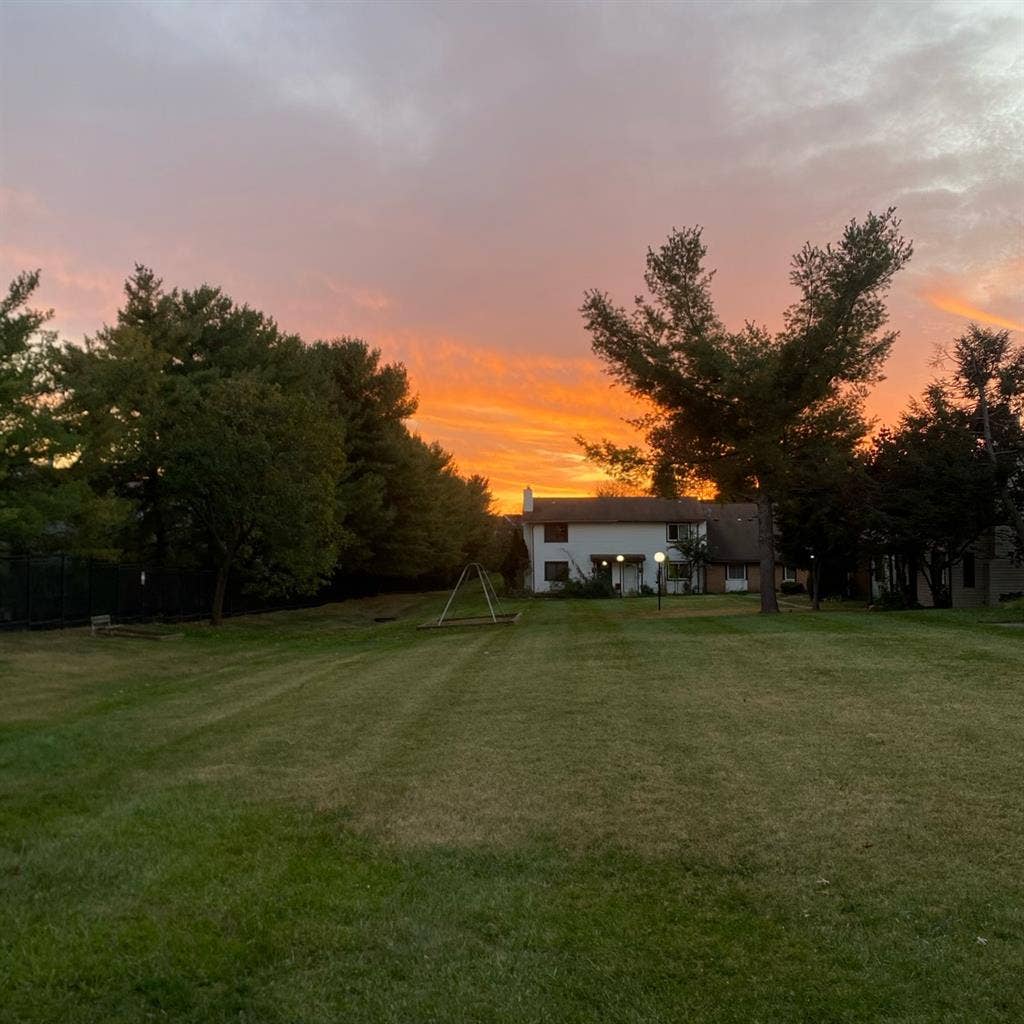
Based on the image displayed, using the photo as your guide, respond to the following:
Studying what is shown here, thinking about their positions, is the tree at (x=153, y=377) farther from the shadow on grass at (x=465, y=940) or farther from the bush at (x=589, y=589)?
the shadow on grass at (x=465, y=940)

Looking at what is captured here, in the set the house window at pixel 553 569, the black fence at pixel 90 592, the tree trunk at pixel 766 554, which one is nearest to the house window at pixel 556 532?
the house window at pixel 553 569

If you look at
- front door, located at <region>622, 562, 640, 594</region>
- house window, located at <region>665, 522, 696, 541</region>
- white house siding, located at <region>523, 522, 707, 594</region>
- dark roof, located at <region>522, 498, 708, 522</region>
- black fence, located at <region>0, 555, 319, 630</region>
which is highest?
dark roof, located at <region>522, 498, 708, 522</region>

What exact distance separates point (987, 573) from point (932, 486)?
618cm

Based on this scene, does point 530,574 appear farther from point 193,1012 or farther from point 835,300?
point 193,1012

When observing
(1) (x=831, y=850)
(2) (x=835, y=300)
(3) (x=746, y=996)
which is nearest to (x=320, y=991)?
(3) (x=746, y=996)

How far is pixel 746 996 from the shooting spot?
12.4 feet

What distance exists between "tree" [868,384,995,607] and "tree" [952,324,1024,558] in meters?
0.57

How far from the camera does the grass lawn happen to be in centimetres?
387

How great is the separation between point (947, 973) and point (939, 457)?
2647 centimetres

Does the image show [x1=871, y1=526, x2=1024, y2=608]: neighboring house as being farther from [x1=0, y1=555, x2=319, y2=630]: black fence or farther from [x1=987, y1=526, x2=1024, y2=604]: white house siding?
[x1=0, y1=555, x2=319, y2=630]: black fence

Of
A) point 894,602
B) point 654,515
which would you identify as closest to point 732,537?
point 654,515

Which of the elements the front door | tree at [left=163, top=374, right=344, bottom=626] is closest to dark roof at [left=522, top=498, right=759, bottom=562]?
the front door

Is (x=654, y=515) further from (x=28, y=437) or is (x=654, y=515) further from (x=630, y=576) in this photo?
(x=28, y=437)

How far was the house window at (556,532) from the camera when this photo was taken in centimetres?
5784
